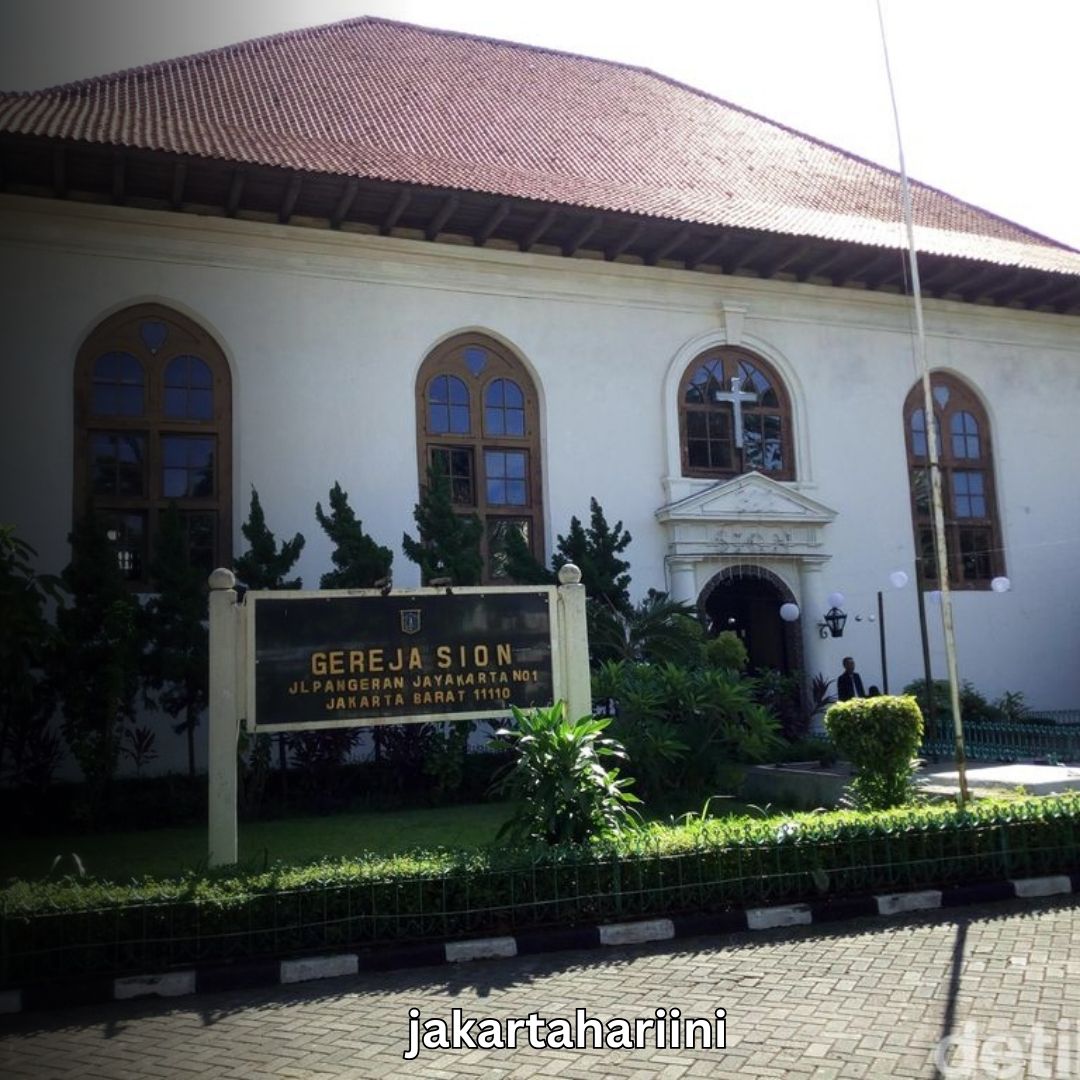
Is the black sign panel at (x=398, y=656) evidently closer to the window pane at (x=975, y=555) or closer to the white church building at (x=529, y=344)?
the white church building at (x=529, y=344)

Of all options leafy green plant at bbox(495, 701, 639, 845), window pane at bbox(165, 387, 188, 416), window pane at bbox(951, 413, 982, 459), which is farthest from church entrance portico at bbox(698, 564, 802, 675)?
leafy green plant at bbox(495, 701, 639, 845)

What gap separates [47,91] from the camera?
1673 centimetres

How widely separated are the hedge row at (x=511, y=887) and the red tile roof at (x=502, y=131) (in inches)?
435

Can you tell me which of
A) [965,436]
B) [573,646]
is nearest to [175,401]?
[573,646]

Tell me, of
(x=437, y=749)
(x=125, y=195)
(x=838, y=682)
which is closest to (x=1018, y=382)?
(x=838, y=682)

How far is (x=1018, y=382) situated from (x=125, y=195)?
17.2 meters

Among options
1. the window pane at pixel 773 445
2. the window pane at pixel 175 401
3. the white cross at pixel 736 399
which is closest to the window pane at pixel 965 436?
the window pane at pixel 773 445

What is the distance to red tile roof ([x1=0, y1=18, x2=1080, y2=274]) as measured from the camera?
633 inches

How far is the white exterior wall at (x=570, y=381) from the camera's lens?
49.8ft

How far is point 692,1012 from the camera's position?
5.50 metres

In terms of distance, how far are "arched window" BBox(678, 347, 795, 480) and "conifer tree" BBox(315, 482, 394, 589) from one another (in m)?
6.63

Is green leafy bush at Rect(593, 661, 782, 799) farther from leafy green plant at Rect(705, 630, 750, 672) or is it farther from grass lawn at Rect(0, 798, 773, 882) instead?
leafy green plant at Rect(705, 630, 750, 672)

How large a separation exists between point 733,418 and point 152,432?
32.8 ft

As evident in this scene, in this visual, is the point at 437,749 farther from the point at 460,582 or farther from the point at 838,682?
the point at 838,682
